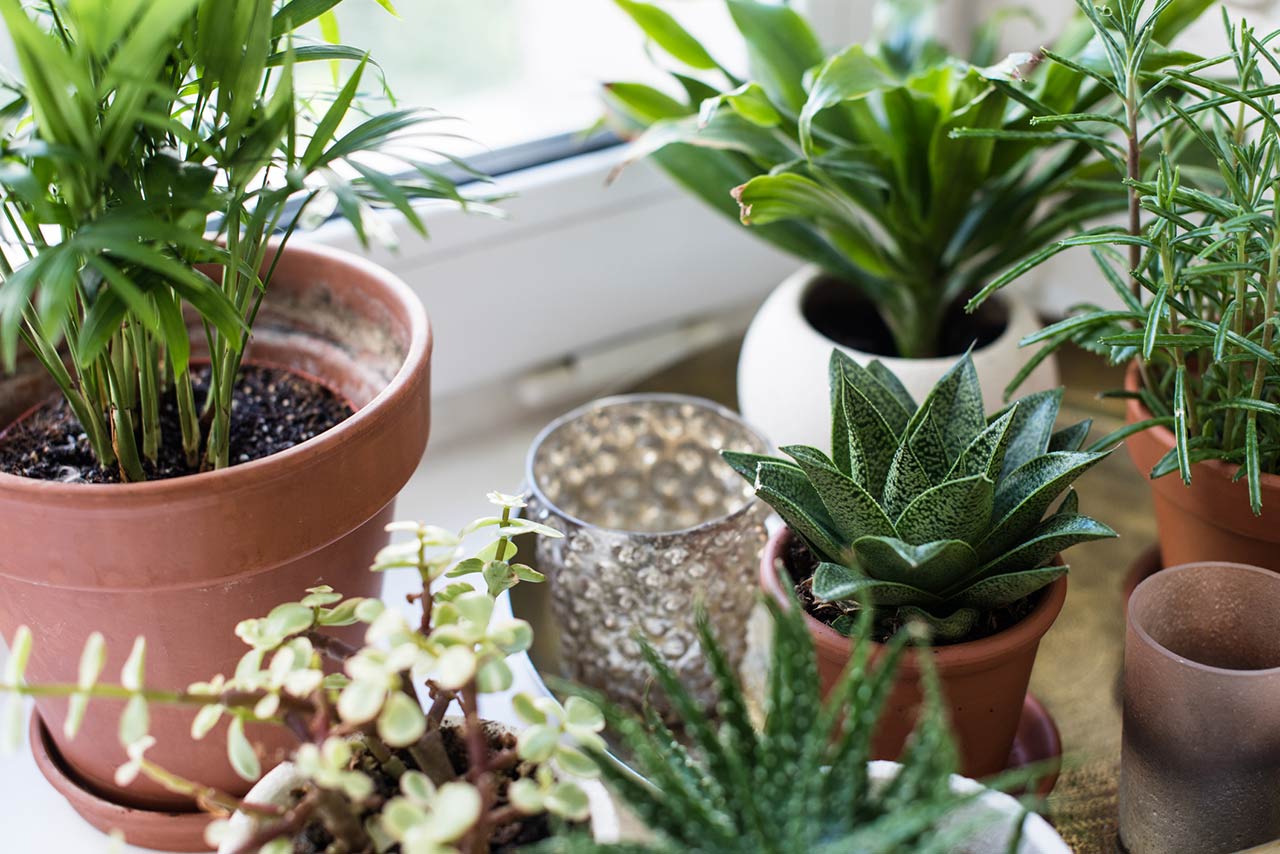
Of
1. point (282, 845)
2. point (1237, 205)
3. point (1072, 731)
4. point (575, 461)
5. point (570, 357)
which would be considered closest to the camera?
point (282, 845)

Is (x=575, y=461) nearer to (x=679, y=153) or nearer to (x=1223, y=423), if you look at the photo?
(x=679, y=153)

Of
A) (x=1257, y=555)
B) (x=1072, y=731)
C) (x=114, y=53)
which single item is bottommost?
(x=1072, y=731)

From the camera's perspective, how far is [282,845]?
422 millimetres

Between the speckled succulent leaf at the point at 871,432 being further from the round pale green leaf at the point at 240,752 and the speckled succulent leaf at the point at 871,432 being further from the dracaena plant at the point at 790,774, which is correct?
the round pale green leaf at the point at 240,752

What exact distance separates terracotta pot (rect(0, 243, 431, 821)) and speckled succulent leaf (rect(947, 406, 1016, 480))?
27 centimetres

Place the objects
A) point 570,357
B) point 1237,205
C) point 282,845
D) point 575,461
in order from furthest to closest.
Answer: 1. point 570,357
2. point 575,461
3. point 1237,205
4. point 282,845

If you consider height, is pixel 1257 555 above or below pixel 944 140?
below

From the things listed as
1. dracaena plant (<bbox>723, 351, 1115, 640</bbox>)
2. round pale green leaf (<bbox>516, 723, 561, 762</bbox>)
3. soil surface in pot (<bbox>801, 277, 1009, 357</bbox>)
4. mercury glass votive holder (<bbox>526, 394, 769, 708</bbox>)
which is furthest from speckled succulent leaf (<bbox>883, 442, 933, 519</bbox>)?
soil surface in pot (<bbox>801, 277, 1009, 357</bbox>)

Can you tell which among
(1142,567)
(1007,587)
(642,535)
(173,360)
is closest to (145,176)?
(173,360)

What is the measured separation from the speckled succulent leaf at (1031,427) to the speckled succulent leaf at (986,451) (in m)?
0.02

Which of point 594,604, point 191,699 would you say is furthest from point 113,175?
point 594,604

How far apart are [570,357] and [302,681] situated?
2.15ft

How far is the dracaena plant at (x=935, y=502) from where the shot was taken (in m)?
0.54

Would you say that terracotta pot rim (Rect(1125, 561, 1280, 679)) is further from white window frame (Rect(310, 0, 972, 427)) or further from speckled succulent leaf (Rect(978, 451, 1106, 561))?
white window frame (Rect(310, 0, 972, 427))
